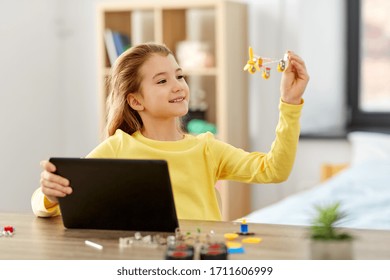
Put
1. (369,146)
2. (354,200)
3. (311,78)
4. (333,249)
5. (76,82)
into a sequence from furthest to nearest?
(76,82)
(311,78)
(369,146)
(354,200)
(333,249)

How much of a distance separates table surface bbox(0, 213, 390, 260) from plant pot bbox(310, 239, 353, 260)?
130 mm

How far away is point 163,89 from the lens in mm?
1692

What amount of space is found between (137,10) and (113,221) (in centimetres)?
317

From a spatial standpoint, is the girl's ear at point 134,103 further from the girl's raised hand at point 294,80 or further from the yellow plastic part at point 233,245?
the yellow plastic part at point 233,245

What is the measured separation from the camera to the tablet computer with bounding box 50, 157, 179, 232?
1331 millimetres

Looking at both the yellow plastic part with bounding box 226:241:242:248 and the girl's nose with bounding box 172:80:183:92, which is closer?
the yellow plastic part with bounding box 226:241:242:248

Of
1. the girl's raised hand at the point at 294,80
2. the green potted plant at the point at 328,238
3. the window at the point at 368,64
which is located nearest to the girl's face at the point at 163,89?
the girl's raised hand at the point at 294,80

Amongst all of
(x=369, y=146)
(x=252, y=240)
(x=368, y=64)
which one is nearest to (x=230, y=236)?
(x=252, y=240)

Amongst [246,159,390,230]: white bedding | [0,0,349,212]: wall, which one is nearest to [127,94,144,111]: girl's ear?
[246,159,390,230]: white bedding

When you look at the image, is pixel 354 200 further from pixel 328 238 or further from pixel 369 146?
pixel 328 238

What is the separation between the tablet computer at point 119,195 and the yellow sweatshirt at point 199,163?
0.60ft

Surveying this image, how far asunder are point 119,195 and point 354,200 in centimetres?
→ 197

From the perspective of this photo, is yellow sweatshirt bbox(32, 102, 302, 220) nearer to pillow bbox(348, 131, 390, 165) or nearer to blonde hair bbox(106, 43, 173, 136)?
blonde hair bbox(106, 43, 173, 136)

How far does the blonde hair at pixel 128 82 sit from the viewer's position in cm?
174
